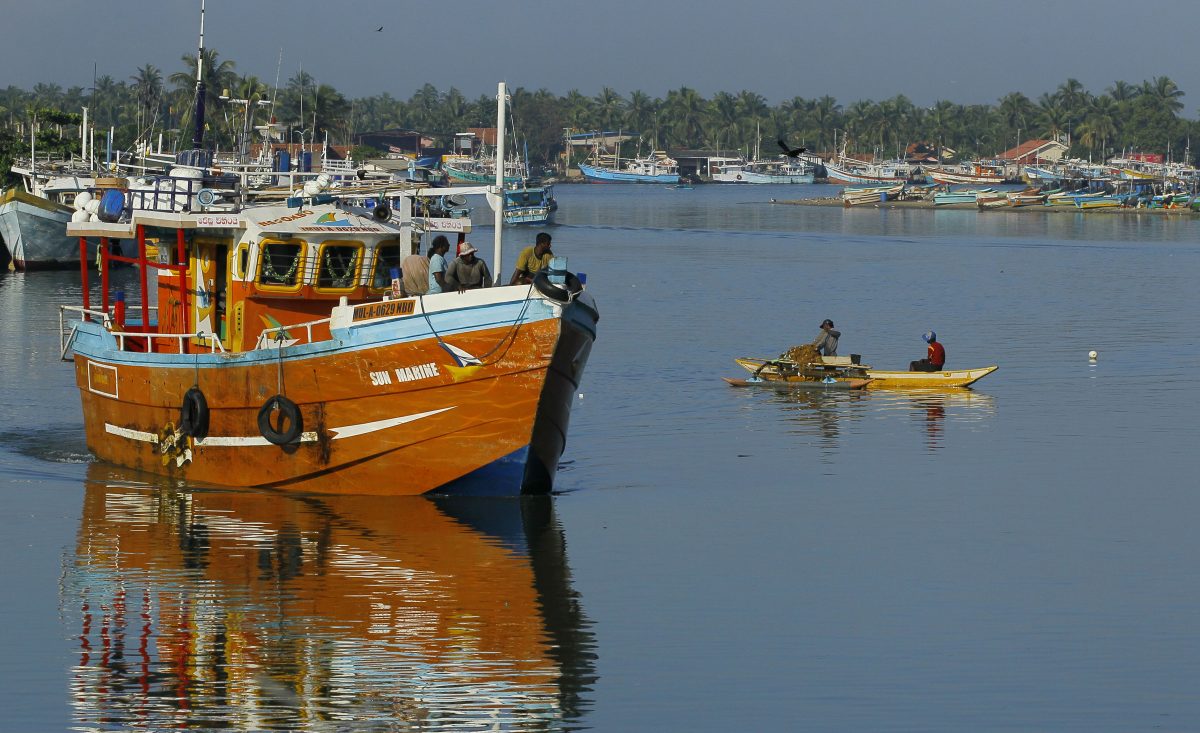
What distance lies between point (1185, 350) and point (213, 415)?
112ft

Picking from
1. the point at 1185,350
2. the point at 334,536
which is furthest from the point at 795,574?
the point at 1185,350

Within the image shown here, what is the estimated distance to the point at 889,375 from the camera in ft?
130

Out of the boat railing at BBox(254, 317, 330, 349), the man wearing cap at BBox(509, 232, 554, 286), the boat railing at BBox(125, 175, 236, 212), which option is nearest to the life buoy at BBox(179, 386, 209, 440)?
the boat railing at BBox(254, 317, 330, 349)

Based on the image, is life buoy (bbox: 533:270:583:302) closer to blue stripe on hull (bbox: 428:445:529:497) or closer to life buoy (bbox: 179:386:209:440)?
blue stripe on hull (bbox: 428:445:529:497)

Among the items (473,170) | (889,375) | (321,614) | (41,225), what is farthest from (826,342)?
(473,170)

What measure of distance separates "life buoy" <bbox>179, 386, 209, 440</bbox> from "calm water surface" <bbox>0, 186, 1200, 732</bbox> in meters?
1.10

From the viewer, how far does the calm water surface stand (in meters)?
16.7

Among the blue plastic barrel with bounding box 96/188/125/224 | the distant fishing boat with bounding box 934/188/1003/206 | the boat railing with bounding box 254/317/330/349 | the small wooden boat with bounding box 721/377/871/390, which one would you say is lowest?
the small wooden boat with bounding box 721/377/871/390

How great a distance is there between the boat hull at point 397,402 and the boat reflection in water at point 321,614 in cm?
59

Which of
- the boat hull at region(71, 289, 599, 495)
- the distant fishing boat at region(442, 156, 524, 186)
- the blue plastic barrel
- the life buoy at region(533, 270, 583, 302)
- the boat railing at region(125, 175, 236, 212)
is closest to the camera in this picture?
the life buoy at region(533, 270, 583, 302)

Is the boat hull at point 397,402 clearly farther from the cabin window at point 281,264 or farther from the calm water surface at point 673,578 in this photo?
the cabin window at point 281,264

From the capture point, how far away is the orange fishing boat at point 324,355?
75.2 ft

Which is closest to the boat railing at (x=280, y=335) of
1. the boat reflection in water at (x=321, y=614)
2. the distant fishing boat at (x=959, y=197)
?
the boat reflection in water at (x=321, y=614)

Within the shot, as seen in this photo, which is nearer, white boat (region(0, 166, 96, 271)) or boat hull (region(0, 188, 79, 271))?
white boat (region(0, 166, 96, 271))
